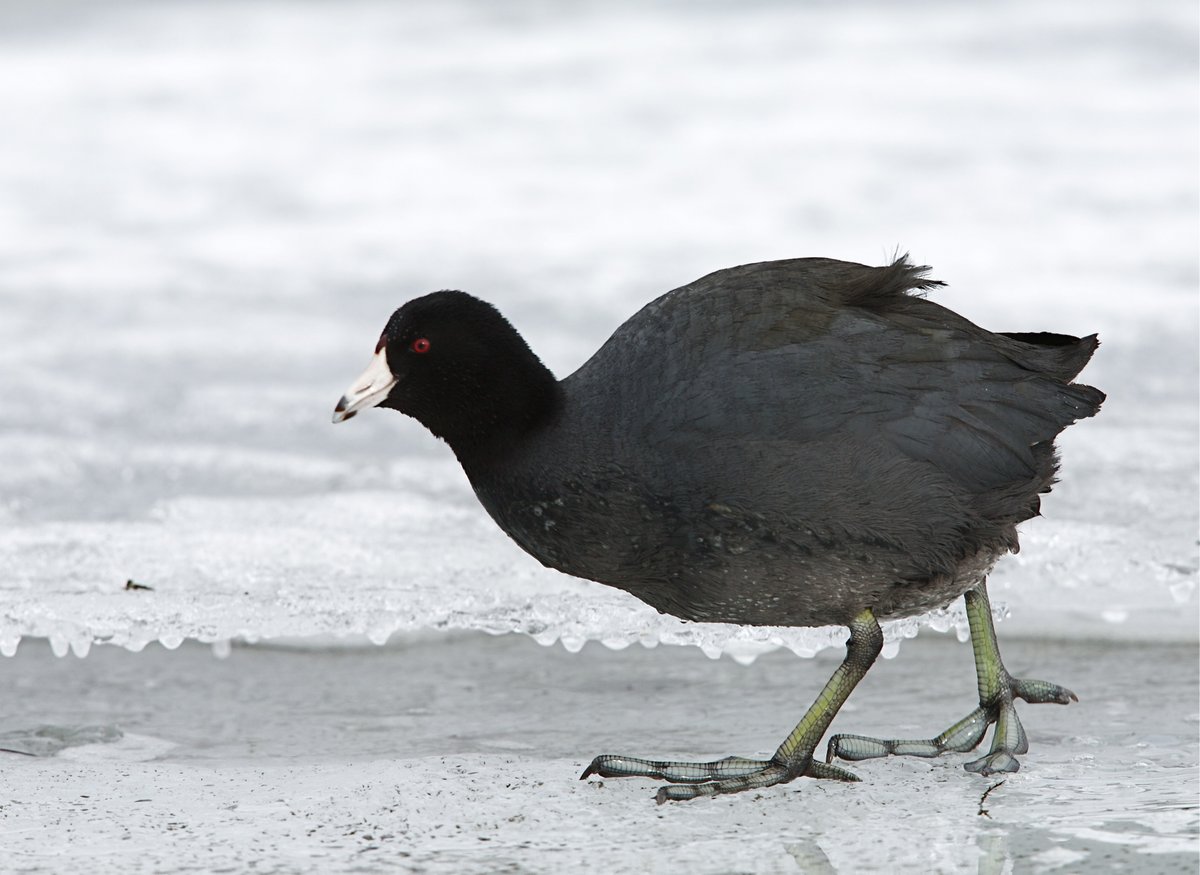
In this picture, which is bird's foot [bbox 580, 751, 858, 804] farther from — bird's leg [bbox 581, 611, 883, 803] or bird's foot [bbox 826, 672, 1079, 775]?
bird's foot [bbox 826, 672, 1079, 775]

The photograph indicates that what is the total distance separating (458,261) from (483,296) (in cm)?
86

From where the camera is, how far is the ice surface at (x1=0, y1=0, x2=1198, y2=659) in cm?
411

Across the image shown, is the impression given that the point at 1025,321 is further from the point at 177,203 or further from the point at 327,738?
the point at 177,203

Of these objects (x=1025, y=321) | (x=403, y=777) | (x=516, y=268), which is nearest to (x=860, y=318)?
(x=403, y=777)

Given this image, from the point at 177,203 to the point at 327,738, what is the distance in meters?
6.10

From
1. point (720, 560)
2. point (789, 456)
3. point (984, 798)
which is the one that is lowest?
point (984, 798)

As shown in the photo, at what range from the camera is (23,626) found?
12.1ft

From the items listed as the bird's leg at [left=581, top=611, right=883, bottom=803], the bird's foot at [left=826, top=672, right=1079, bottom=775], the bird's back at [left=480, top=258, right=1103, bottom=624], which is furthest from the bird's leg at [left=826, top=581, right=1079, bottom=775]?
the bird's back at [left=480, top=258, right=1103, bottom=624]

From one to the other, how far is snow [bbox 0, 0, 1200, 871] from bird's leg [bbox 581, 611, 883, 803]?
0.05 m

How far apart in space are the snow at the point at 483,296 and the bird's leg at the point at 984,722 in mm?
59

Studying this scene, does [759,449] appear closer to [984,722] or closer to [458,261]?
[984,722]

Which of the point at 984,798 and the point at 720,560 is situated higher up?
the point at 720,560

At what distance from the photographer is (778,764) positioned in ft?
10.1

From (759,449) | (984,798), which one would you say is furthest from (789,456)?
(984,798)
